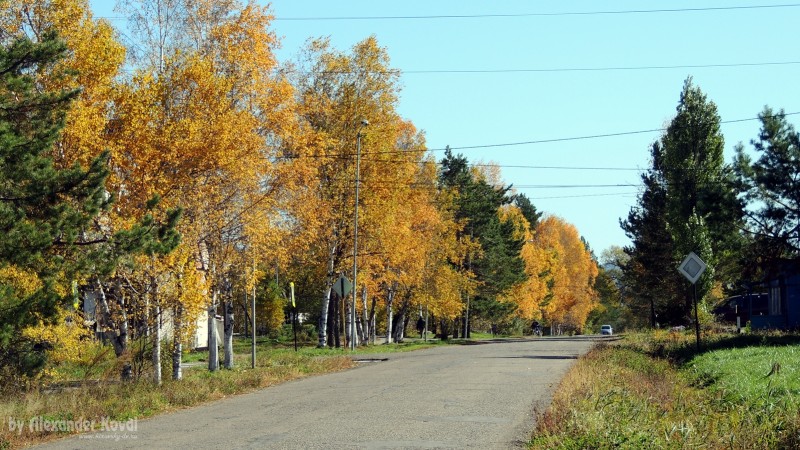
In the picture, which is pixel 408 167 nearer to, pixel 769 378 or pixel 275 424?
pixel 769 378

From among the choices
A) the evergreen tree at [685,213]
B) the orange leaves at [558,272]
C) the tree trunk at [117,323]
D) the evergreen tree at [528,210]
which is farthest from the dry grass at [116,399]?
the evergreen tree at [528,210]

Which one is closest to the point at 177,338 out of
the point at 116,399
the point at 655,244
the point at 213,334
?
the point at 213,334

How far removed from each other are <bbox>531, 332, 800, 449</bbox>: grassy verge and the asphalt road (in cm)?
73

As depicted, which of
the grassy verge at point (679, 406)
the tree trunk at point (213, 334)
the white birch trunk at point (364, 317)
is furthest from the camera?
the white birch trunk at point (364, 317)

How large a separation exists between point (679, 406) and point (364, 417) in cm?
501

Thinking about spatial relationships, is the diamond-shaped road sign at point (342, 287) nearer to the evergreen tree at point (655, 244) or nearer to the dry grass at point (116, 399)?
the dry grass at point (116, 399)

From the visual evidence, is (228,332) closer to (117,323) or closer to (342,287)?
(342,287)

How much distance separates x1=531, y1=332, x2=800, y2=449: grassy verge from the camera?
1040cm

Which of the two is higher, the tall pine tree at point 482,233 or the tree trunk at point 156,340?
the tall pine tree at point 482,233

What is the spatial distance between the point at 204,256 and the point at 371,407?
548 inches

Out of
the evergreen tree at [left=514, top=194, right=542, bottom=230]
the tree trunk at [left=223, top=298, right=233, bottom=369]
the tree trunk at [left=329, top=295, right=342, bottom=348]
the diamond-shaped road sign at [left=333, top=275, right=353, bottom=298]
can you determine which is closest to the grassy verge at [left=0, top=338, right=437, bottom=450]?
the tree trunk at [left=223, top=298, right=233, bottom=369]

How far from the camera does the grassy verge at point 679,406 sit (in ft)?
34.1

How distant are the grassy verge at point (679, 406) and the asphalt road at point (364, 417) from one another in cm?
73

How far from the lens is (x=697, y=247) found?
4441cm
